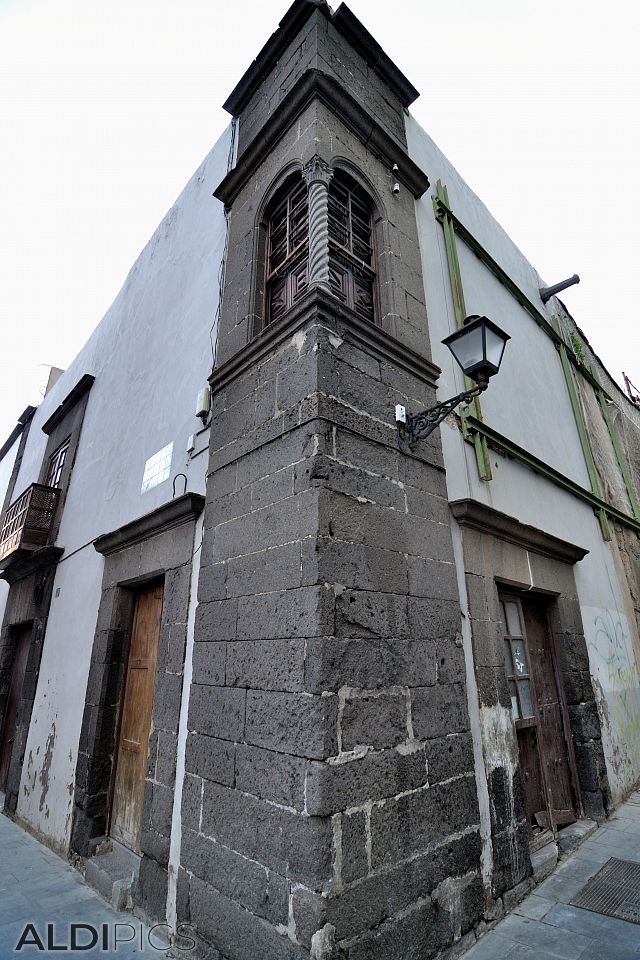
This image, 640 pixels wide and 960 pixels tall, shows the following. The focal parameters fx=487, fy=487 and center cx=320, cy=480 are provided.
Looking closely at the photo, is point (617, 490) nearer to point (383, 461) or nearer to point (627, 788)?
point (627, 788)

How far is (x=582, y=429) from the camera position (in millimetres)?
6742

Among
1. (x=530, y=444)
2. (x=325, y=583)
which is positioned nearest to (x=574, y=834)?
(x=325, y=583)

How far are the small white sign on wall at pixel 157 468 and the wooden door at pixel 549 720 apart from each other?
3512mm

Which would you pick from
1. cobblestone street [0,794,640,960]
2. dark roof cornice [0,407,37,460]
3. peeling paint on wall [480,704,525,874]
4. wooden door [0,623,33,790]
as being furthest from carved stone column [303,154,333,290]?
dark roof cornice [0,407,37,460]

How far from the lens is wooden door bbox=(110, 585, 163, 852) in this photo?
388cm

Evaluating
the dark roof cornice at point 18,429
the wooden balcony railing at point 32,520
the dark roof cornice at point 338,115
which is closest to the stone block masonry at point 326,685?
the dark roof cornice at point 338,115

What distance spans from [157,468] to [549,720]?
4.22 metres

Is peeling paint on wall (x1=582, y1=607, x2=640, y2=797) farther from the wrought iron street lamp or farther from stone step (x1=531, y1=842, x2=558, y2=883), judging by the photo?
the wrought iron street lamp

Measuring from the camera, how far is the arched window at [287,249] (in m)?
3.96

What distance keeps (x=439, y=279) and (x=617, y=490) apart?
4686 mm

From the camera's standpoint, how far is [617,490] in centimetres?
732

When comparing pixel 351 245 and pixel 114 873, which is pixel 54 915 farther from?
pixel 351 245

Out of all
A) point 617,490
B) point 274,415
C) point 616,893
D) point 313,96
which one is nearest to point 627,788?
point 616,893

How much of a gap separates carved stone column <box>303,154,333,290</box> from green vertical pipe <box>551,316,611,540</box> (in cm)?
482
